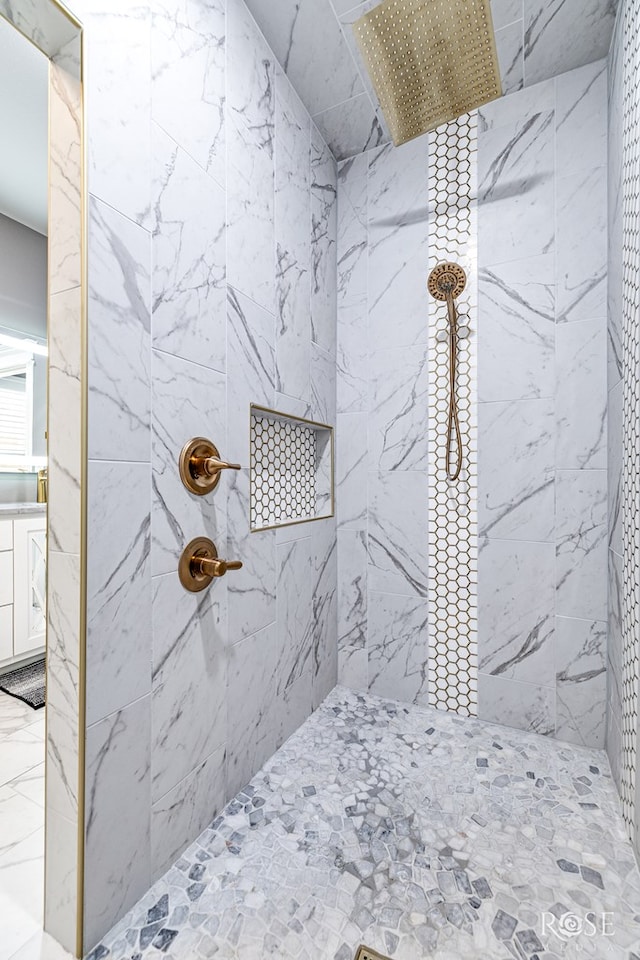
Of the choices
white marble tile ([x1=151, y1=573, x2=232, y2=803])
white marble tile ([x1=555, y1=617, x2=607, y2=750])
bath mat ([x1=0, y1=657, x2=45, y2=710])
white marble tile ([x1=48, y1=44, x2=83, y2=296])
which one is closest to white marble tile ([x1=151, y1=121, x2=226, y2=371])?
white marble tile ([x1=48, y1=44, x2=83, y2=296])

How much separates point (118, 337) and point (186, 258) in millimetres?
323

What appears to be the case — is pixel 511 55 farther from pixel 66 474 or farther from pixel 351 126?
pixel 66 474

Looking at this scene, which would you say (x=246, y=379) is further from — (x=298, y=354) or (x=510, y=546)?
(x=510, y=546)

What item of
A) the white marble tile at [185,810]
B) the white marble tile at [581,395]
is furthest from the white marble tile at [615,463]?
the white marble tile at [185,810]

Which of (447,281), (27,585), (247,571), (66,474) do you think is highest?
(447,281)

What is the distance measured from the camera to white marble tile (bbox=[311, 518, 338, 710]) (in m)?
1.70

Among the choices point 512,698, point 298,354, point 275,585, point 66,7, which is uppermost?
point 66,7

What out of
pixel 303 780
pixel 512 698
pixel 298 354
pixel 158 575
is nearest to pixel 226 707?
pixel 303 780

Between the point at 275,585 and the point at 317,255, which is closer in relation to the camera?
the point at 275,585

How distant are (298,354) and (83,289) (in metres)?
0.88

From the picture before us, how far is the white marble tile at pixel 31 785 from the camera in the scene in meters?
1.27

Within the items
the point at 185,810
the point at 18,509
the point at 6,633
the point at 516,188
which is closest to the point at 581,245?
the point at 516,188

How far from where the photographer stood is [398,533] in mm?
1786

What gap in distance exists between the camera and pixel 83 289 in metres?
0.79
